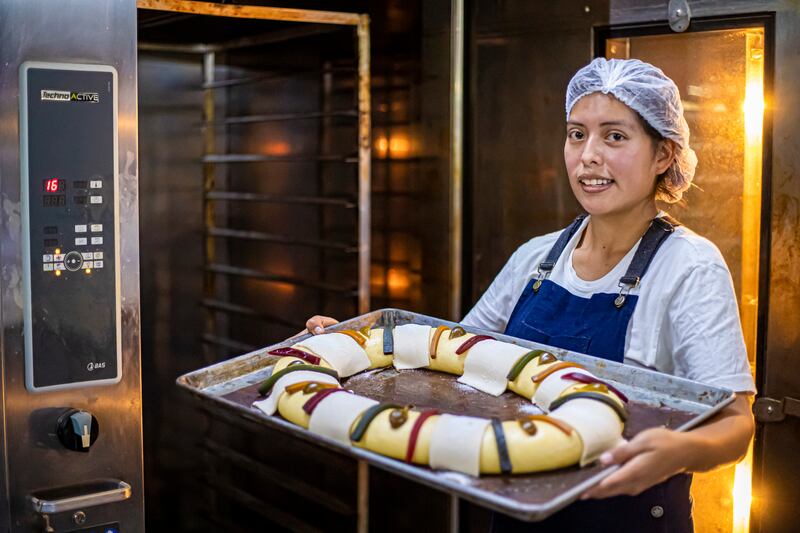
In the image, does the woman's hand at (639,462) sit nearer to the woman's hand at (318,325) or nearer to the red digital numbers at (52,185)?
the woman's hand at (318,325)

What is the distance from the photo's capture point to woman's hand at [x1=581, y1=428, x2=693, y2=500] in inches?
54.4

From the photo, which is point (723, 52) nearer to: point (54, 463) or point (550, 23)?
point (550, 23)

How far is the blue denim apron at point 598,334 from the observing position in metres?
1.86

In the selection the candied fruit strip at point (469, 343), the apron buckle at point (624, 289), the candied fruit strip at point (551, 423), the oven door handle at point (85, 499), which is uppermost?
the apron buckle at point (624, 289)

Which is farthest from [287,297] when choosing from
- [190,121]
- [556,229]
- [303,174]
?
[556,229]

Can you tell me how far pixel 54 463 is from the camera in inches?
73.4

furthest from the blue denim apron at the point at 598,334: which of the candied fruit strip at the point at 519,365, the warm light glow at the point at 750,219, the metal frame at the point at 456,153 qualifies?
the metal frame at the point at 456,153

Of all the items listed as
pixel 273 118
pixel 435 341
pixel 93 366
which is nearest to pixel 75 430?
pixel 93 366

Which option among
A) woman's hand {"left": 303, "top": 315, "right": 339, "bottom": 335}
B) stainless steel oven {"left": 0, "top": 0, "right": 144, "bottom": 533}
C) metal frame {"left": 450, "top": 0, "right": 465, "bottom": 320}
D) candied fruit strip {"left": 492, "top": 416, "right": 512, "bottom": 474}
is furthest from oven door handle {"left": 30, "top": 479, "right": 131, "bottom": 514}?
metal frame {"left": 450, "top": 0, "right": 465, "bottom": 320}

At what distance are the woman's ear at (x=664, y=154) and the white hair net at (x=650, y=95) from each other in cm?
1

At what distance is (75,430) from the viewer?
5.97 ft

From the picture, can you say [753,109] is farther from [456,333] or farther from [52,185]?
[52,185]

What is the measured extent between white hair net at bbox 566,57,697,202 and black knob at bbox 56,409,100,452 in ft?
4.19

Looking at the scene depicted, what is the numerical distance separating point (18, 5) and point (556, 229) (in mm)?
1631
